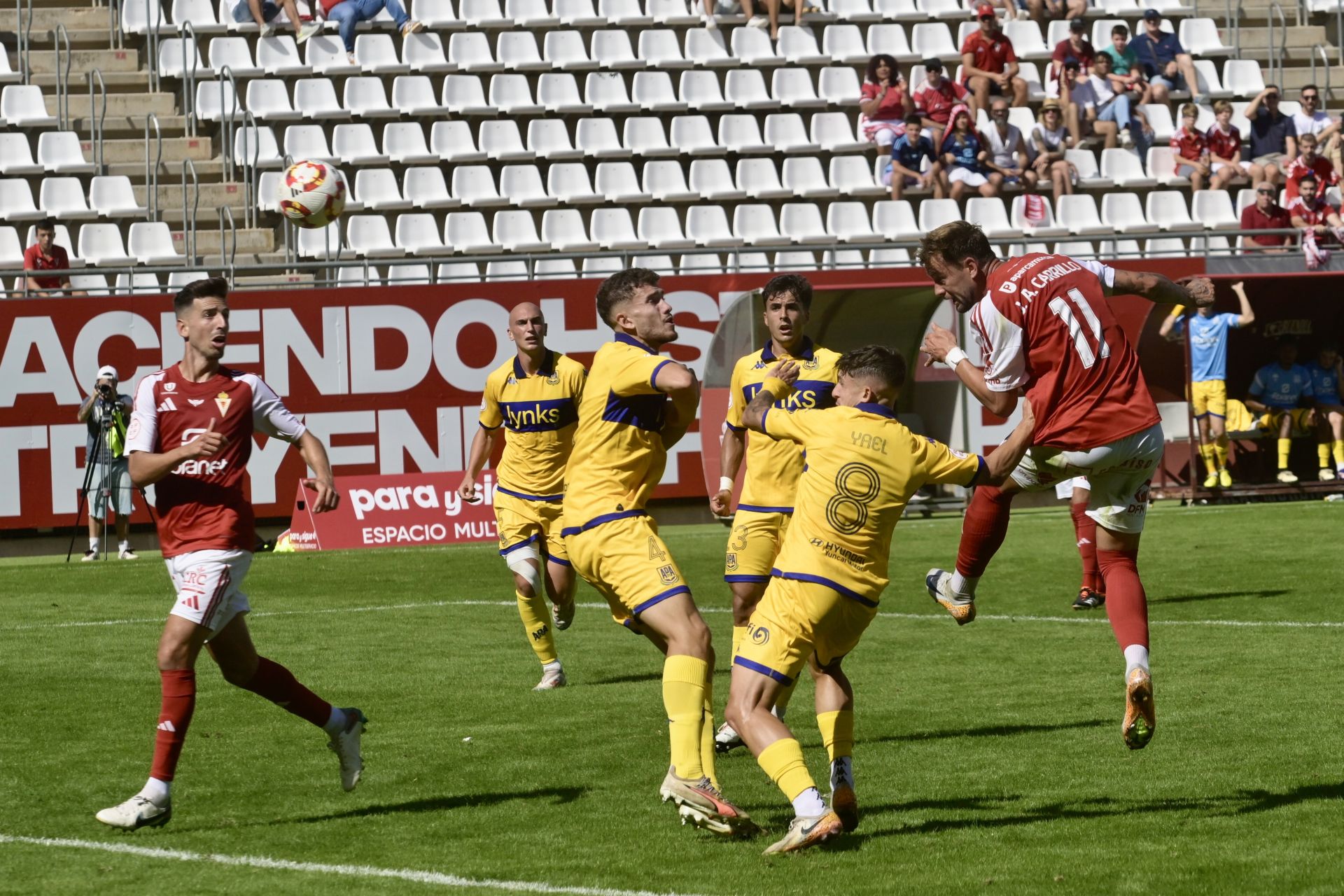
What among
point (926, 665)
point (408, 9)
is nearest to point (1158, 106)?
point (408, 9)

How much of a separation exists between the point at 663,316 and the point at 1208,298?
2556 millimetres

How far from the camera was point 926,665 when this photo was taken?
1127 cm

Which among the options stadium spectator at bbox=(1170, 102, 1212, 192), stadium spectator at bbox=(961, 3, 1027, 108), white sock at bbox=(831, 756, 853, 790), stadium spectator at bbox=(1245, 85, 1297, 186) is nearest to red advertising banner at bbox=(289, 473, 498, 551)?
stadium spectator at bbox=(961, 3, 1027, 108)

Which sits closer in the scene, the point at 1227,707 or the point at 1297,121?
the point at 1227,707

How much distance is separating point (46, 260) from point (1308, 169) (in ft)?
54.5

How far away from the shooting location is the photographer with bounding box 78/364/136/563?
1994cm

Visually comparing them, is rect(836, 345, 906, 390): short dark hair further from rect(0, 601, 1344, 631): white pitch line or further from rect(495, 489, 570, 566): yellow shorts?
rect(0, 601, 1344, 631): white pitch line

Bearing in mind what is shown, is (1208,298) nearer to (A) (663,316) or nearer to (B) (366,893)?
(A) (663,316)

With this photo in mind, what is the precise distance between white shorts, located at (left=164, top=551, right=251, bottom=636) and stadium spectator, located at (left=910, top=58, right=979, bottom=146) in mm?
20272

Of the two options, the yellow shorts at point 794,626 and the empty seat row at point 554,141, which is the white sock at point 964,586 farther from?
the empty seat row at point 554,141

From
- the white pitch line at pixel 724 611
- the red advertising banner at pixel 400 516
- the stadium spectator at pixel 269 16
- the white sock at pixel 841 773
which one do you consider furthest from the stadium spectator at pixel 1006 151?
the white sock at pixel 841 773

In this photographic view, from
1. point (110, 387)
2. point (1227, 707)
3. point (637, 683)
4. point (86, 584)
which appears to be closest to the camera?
point (1227, 707)

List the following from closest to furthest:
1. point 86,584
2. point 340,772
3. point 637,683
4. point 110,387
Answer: point 340,772
point 637,683
point 86,584
point 110,387

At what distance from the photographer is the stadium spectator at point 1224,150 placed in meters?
26.7
